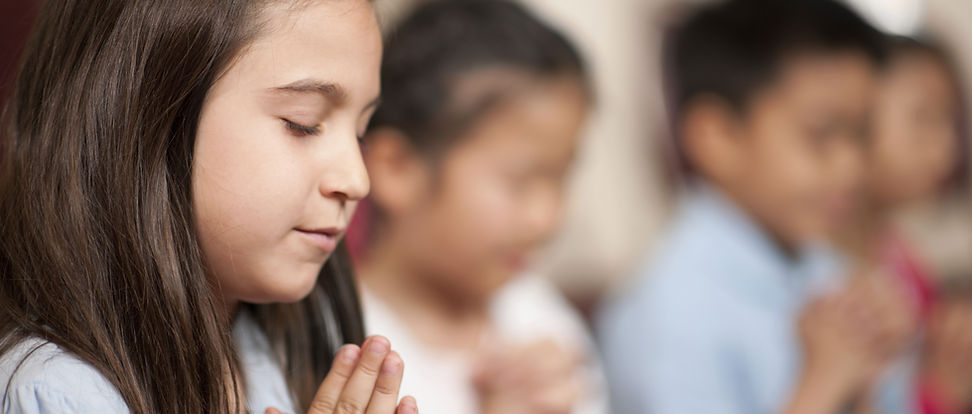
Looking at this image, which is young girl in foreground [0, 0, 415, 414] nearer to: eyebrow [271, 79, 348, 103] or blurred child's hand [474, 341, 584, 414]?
eyebrow [271, 79, 348, 103]

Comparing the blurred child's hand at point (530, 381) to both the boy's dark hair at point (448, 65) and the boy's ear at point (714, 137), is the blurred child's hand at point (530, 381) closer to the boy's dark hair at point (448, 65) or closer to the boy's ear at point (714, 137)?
the boy's dark hair at point (448, 65)

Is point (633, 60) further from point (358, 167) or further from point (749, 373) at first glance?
point (358, 167)

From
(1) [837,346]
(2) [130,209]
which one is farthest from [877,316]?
(2) [130,209]

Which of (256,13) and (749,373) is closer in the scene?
(256,13)

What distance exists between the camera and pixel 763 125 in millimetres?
980

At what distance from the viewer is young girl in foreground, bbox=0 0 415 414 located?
1.34 feet

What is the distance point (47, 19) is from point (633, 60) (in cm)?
107

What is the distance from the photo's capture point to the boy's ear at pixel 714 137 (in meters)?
1.01

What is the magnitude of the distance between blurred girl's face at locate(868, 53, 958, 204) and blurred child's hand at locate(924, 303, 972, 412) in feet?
0.64

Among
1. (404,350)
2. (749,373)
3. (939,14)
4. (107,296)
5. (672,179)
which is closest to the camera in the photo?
(107,296)

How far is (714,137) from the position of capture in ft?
3.34

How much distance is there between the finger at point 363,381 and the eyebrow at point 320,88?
111mm

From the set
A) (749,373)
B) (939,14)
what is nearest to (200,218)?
(749,373)

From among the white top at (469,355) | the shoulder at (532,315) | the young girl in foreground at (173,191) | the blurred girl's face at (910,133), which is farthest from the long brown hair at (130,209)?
the blurred girl's face at (910,133)
